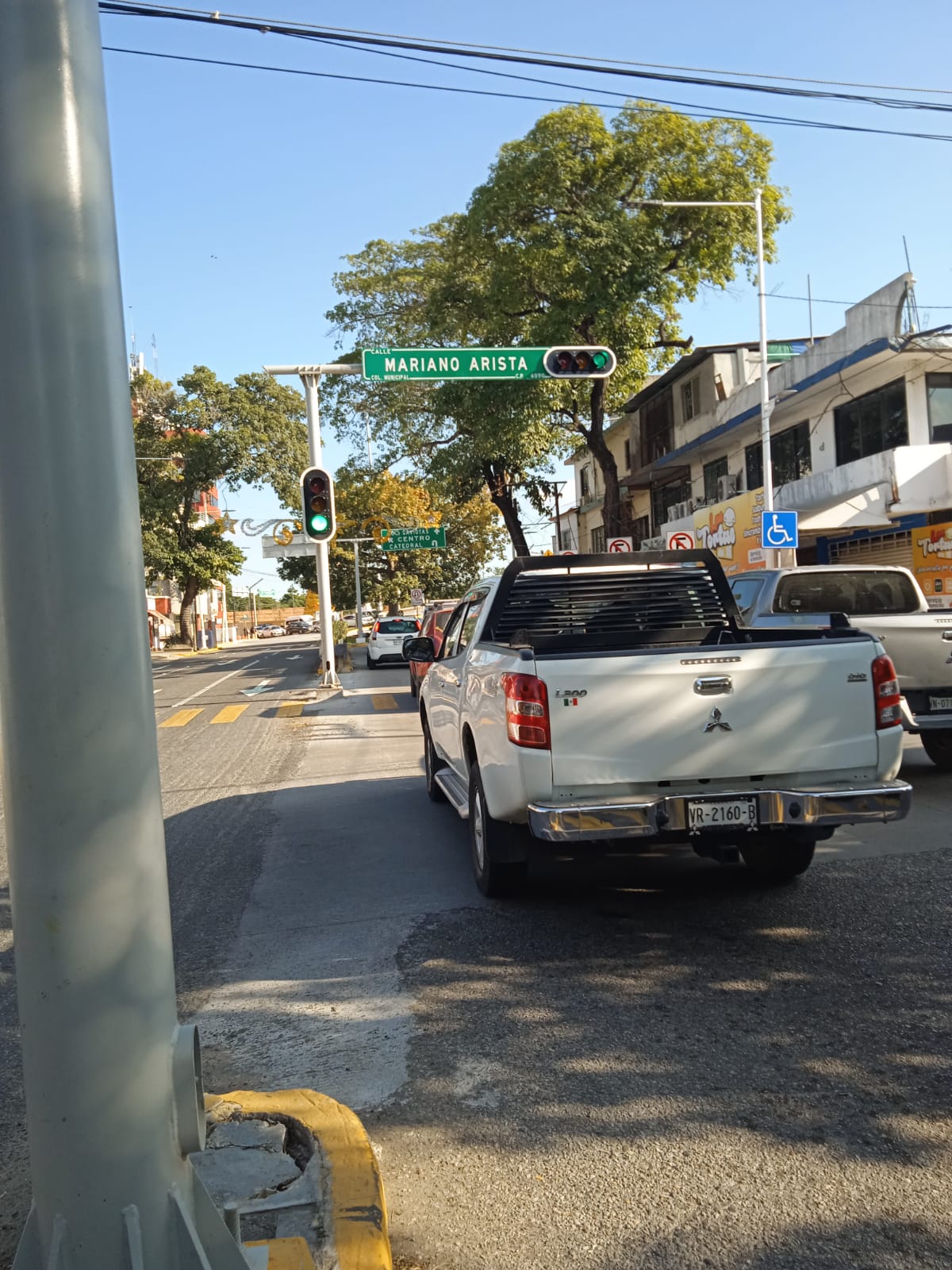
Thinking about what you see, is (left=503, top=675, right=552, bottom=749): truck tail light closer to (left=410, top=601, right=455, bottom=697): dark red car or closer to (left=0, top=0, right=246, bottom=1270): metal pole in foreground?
(left=0, top=0, right=246, bottom=1270): metal pole in foreground

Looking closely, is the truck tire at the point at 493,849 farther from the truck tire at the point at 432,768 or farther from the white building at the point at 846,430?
the white building at the point at 846,430

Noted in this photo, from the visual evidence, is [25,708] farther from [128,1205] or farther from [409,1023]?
[409,1023]

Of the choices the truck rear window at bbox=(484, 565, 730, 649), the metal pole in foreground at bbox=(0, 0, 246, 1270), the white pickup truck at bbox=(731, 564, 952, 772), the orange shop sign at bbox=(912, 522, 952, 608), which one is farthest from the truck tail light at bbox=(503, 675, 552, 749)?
the orange shop sign at bbox=(912, 522, 952, 608)

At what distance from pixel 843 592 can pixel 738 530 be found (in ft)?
59.8

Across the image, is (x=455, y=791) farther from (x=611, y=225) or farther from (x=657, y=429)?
(x=657, y=429)

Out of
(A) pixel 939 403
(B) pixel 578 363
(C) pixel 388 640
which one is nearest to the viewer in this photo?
(B) pixel 578 363

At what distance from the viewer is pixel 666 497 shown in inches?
1613

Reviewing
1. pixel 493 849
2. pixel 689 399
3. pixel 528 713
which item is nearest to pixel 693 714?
pixel 528 713

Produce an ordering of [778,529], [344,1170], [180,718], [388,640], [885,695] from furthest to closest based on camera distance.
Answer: [388,640] → [778,529] → [180,718] → [885,695] → [344,1170]

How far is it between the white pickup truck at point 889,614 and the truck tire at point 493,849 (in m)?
4.12

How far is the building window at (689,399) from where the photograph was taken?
36.1m

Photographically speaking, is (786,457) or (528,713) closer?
(528,713)

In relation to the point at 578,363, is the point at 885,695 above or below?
below

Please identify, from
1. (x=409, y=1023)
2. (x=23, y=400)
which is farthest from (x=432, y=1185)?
(x=23, y=400)
